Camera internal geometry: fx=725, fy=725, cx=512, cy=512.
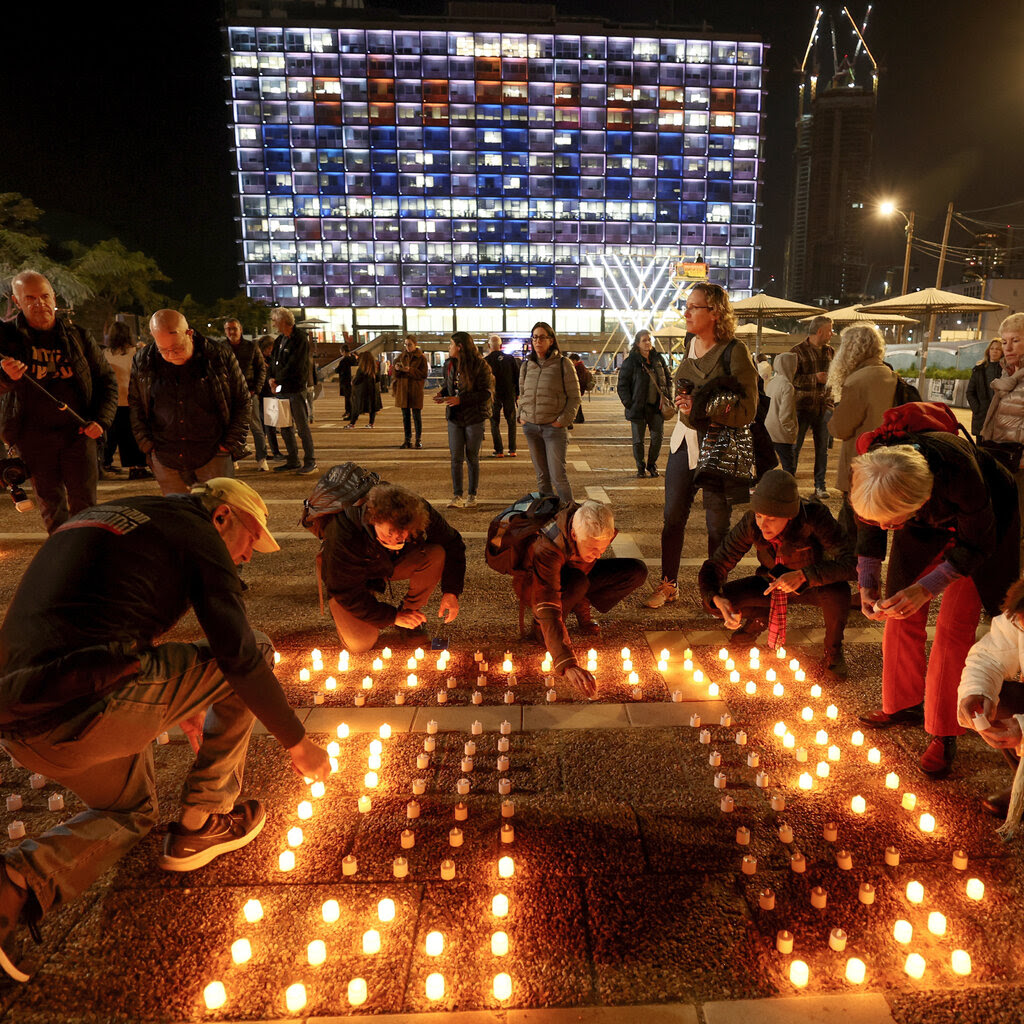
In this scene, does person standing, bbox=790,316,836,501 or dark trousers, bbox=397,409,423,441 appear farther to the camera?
dark trousers, bbox=397,409,423,441

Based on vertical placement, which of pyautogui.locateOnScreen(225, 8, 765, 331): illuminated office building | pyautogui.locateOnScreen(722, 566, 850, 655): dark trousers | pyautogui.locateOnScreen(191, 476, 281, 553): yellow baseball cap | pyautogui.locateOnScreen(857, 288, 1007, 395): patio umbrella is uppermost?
pyautogui.locateOnScreen(225, 8, 765, 331): illuminated office building

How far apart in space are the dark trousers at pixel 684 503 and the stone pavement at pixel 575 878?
1.21m

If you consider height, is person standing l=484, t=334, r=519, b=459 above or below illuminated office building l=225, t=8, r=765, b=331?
below

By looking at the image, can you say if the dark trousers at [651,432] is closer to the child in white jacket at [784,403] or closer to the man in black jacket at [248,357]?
the child in white jacket at [784,403]

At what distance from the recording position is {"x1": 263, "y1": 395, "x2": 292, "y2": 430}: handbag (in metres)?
10.9

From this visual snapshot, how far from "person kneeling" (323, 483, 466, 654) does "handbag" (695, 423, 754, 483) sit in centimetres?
190

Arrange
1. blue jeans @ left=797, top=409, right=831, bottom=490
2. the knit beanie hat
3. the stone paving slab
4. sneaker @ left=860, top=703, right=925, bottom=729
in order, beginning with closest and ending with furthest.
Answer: the stone paving slab, sneaker @ left=860, top=703, right=925, bottom=729, the knit beanie hat, blue jeans @ left=797, top=409, right=831, bottom=490

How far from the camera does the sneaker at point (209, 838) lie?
283cm

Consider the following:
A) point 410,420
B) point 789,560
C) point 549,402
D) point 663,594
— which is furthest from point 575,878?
point 410,420

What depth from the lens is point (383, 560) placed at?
4578 mm

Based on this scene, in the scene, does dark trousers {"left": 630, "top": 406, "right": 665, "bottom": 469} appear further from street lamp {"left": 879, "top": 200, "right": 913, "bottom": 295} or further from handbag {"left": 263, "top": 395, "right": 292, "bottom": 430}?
street lamp {"left": 879, "top": 200, "right": 913, "bottom": 295}

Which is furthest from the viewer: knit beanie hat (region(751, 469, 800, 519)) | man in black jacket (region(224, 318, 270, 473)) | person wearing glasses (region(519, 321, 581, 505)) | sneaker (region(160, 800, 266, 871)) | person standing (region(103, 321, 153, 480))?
man in black jacket (region(224, 318, 270, 473))

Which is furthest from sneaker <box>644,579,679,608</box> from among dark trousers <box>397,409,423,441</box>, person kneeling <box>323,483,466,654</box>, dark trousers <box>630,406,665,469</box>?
dark trousers <box>397,409,423,441</box>

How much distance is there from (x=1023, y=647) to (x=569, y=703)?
2.30m
